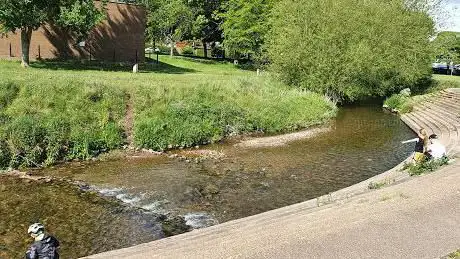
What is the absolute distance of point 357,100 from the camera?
50.5 metres

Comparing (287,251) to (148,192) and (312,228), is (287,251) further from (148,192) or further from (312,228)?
(148,192)

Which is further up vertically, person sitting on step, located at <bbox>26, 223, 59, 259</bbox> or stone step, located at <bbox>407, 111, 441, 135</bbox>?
person sitting on step, located at <bbox>26, 223, 59, 259</bbox>

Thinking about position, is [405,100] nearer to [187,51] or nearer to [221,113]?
[221,113]

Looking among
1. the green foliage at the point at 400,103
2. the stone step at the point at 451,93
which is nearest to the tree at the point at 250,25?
the green foliage at the point at 400,103

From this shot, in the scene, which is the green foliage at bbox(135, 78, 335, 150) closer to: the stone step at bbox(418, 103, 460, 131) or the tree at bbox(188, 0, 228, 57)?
the stone step at bbox(418, 103, 460, 131)

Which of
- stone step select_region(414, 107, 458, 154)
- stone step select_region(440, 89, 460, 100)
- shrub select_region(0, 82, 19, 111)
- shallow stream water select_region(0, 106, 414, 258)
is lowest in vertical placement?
shallow stream water select_region(0, 106, 414, 258)

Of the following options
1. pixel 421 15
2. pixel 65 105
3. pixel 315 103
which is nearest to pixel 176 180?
pixel 65 105

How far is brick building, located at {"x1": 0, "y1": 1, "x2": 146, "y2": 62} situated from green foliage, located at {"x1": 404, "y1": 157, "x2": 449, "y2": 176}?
106 feet

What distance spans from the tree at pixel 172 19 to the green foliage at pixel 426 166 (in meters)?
49.7

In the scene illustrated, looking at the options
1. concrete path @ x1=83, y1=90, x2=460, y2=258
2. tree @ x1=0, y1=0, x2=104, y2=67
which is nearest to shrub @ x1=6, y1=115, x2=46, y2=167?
concrete path @ x1=83, y1=90, x2=460, y2=258

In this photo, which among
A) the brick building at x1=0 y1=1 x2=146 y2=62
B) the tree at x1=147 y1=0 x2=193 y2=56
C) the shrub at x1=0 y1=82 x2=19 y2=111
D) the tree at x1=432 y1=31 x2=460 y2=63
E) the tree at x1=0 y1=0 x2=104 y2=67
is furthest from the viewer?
the tree at x1=147 y1=0 x2=193 y2=56

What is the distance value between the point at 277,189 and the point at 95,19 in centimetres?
2277

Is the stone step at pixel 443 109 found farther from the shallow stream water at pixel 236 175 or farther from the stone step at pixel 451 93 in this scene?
the shallow stream water at pixel 236 175

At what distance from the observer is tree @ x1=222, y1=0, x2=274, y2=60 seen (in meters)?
56.8
